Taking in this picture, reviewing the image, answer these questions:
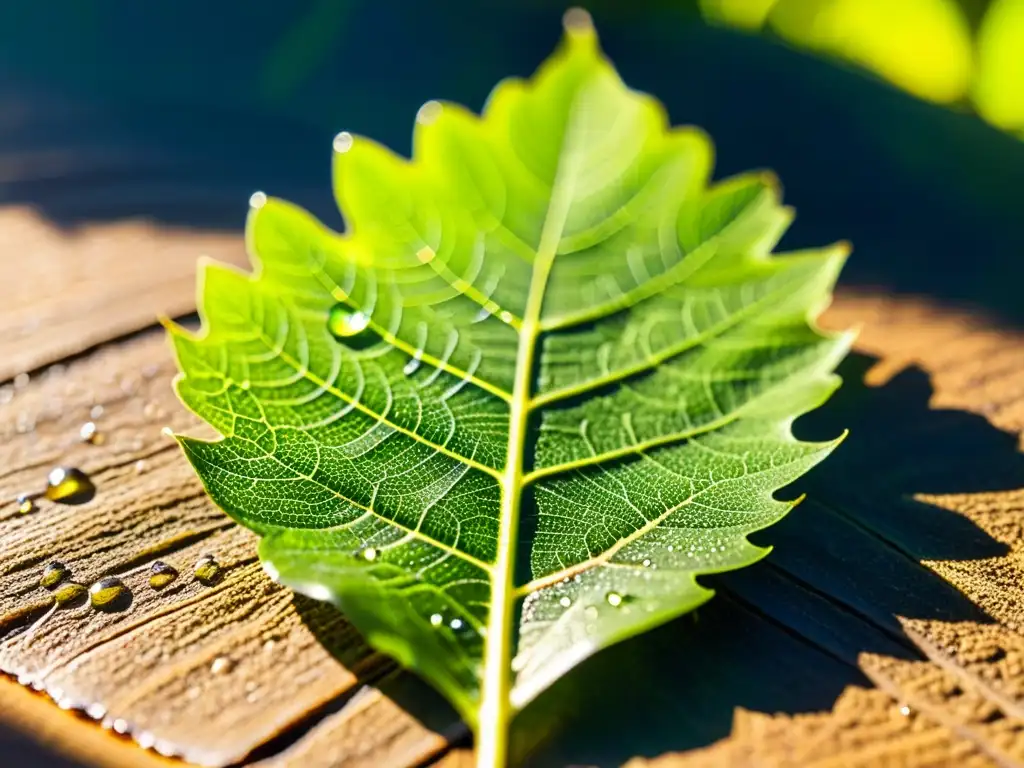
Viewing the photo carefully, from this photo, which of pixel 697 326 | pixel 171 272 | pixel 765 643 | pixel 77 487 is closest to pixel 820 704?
pixel 765 643

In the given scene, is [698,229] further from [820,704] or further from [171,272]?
[171,272]

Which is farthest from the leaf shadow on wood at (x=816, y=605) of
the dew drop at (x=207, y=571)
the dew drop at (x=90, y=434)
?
the dew drop at (x=90, y=434)

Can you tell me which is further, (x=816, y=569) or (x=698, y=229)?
(x=698, y=229)

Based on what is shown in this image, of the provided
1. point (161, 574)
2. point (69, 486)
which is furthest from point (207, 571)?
point (69, 486)

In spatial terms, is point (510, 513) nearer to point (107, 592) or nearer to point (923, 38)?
point (107, 592)

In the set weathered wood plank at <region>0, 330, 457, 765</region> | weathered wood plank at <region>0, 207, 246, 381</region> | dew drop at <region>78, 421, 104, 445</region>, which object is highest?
weathered wood plank at <region>0, 207, 246, 381</region>

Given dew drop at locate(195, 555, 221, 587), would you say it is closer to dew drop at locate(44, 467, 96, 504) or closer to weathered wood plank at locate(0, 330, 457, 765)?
weathered wood plank at locate(0, 330, 457, 765)

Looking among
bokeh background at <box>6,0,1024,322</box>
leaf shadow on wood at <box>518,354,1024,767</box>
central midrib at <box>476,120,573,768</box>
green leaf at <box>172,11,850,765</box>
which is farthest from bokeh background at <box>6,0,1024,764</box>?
central midrib at <box>476,120,573,768</box>
